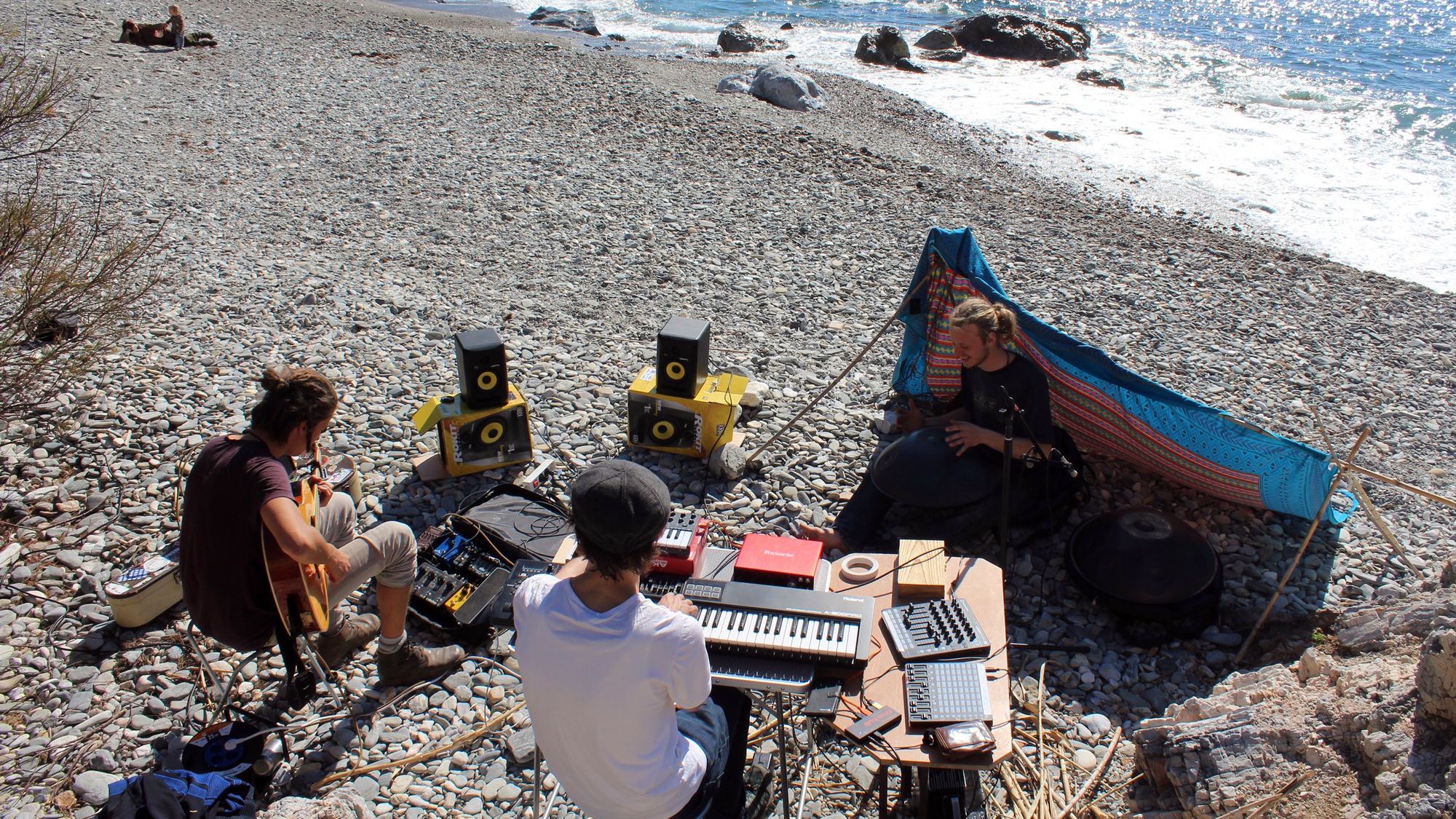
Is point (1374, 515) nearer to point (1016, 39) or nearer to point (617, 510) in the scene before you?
point (617, 510)

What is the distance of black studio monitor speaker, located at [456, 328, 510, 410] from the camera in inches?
227

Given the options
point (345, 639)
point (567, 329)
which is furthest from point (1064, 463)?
point (567, 329)

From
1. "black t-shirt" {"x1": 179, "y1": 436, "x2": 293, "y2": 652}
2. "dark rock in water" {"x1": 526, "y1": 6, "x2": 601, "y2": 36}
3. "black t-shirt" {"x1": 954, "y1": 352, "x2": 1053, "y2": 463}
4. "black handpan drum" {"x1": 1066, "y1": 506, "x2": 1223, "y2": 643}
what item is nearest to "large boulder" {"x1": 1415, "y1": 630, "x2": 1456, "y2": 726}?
"black handpan drum" {"x1": 1066, "y1": 506, "x2": 1223, "y2": 643}

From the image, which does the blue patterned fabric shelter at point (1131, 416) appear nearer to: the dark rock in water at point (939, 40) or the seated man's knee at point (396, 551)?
the seated man's knee at point (396, 551)

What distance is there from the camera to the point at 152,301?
26.6 feet

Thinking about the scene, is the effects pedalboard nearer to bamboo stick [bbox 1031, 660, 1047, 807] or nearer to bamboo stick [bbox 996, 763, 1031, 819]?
bamboo stick [bbox 996, 763, 1031, 819]

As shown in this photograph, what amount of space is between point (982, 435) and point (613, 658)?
3.15m

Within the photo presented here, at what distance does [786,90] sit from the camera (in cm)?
1739

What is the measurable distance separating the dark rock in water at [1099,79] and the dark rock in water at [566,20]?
13.9 meters

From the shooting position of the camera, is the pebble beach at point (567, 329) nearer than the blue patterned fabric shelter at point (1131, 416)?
Yes

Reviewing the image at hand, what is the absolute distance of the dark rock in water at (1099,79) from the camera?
25344mm

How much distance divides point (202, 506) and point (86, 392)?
372cm

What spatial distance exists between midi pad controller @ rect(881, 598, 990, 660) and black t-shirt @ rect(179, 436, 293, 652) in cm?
244

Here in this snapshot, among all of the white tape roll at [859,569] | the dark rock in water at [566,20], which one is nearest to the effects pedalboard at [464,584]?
the white tape roll at [859,569]
